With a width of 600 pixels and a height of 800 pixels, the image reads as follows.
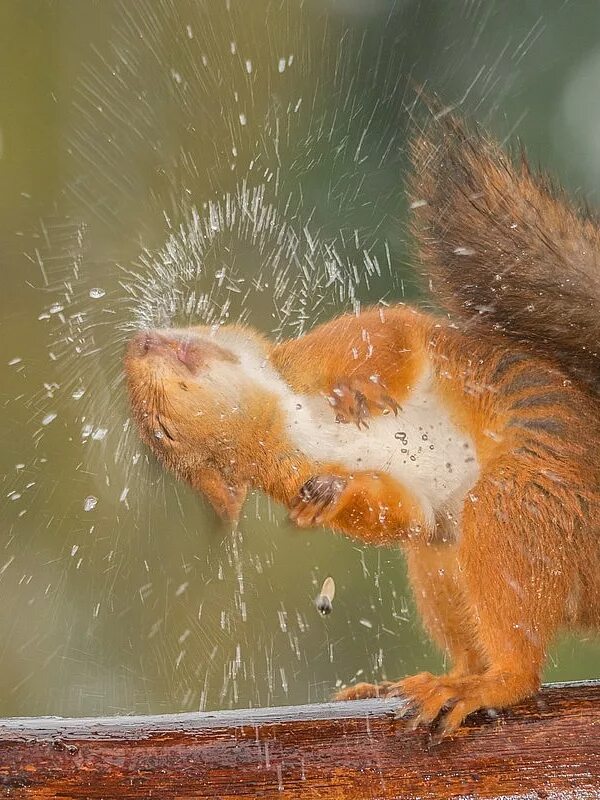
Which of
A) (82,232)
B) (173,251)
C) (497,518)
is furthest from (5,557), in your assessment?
(497,518)

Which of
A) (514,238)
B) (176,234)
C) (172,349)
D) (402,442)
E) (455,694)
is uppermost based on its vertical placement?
(176,234)

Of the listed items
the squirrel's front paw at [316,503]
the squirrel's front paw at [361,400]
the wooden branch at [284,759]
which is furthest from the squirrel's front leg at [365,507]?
the wooden branch at [284,759]

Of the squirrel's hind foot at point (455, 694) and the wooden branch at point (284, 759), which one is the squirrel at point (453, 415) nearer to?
the squirrel's hind foot at point (455, 694)

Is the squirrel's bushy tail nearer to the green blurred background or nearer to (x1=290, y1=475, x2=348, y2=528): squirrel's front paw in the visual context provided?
the green blurred background

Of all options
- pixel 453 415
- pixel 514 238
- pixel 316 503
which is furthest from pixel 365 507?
pixel 514 238

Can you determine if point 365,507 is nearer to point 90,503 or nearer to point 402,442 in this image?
point 402,442

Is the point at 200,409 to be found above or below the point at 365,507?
above

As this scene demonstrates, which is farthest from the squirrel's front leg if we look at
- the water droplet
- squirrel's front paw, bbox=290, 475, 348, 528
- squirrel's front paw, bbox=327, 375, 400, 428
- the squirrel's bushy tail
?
the water droplet
